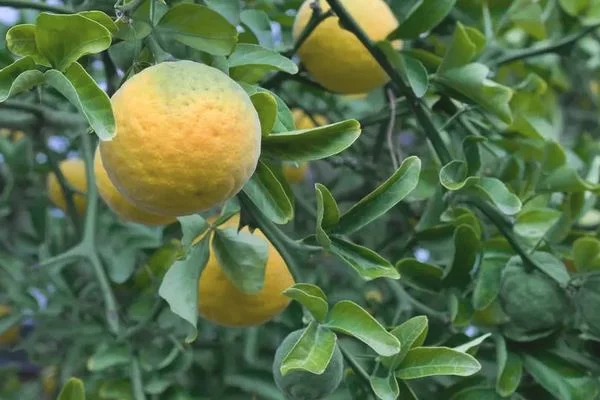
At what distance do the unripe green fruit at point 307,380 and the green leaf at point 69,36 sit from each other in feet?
0.91

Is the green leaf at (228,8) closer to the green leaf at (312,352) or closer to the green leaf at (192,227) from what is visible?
the green leaf at (192,227)

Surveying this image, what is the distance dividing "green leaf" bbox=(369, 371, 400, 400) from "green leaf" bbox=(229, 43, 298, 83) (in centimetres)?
27

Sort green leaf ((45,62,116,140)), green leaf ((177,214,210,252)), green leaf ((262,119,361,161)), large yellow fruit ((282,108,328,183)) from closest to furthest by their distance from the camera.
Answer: green leaf ((45,62,116,140)), green leaf ((262,119,361,161)), green leaf ((177,214,210,252)), large yellow fruit ((282,108,328,183))

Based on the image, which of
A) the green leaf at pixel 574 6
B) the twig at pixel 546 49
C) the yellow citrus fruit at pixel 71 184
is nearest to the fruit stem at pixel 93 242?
the yellow citrus fruit at pixel 71 184

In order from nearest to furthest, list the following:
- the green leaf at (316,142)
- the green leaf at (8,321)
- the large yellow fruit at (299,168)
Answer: the green leaf at (316,142), the green leaf at (8,321), the large yellow fruit at (299,168)

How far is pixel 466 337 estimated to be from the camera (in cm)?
99

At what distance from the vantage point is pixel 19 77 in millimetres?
658

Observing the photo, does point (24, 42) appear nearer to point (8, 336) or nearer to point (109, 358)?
point (109, 358)

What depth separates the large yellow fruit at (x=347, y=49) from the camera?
98 cm

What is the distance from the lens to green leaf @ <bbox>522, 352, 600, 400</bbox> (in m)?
0.94

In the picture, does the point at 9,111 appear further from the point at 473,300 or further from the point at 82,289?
the point at 473,300

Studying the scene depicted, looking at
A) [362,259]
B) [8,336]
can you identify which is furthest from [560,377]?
[8,336]

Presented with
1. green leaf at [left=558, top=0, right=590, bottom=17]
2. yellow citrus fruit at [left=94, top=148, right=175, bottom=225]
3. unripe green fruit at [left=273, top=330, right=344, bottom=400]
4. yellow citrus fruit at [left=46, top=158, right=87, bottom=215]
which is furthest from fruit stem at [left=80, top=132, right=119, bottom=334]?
green leaf at [left=558, top=0, right=590, bottom=17]

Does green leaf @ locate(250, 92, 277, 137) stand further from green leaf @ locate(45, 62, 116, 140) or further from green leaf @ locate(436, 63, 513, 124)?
green leaf @ locate(436, 63, 513, 124)
